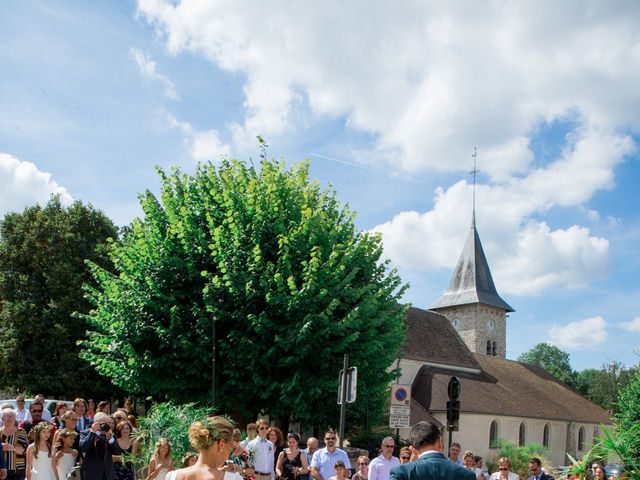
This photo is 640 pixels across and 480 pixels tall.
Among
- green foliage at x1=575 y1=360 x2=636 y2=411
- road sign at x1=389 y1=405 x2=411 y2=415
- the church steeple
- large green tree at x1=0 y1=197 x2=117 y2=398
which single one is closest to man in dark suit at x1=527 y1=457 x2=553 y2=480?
road sign at x1=389 y1=405 x2=411 y2=415

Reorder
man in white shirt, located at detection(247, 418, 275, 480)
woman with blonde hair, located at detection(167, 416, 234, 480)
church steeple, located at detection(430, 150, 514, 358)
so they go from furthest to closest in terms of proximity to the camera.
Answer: church steeple, located at detection(430, 150, 514, 358)
man in white shirt, located at detection(247, 418, 275, 480)
woman with blonde hair, located at detection(167, 416, 234, 480)

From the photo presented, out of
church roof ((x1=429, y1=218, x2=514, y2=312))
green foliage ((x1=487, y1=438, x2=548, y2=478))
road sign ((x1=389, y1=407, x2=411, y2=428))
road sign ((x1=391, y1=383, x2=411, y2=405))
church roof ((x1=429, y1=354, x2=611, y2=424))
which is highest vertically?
church roof ((x1=429, y1=218, x2=514, y2=312))

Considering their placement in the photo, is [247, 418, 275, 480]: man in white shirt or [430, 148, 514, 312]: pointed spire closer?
[247, 418, 275, 480]: man in white shirt

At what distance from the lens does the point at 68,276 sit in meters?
31.4

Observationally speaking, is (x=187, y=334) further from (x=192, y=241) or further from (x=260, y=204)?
(x=260, y=204)

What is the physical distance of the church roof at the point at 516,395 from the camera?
133ft

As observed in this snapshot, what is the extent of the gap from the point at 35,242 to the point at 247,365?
63.3ft

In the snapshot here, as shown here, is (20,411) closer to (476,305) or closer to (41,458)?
(41,458)

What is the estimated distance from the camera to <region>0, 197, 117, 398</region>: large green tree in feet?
99.9

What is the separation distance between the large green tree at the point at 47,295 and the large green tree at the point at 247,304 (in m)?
11.3

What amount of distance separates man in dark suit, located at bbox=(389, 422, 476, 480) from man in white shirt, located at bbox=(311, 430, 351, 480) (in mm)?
6768

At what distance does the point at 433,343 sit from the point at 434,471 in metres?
42.9

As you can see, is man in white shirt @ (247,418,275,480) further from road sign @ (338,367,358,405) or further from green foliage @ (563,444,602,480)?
green foliage @ (563,444,602,480)

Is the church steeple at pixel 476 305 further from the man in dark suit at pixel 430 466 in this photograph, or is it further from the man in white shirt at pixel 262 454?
the man in dark suit at pixel 430 466
